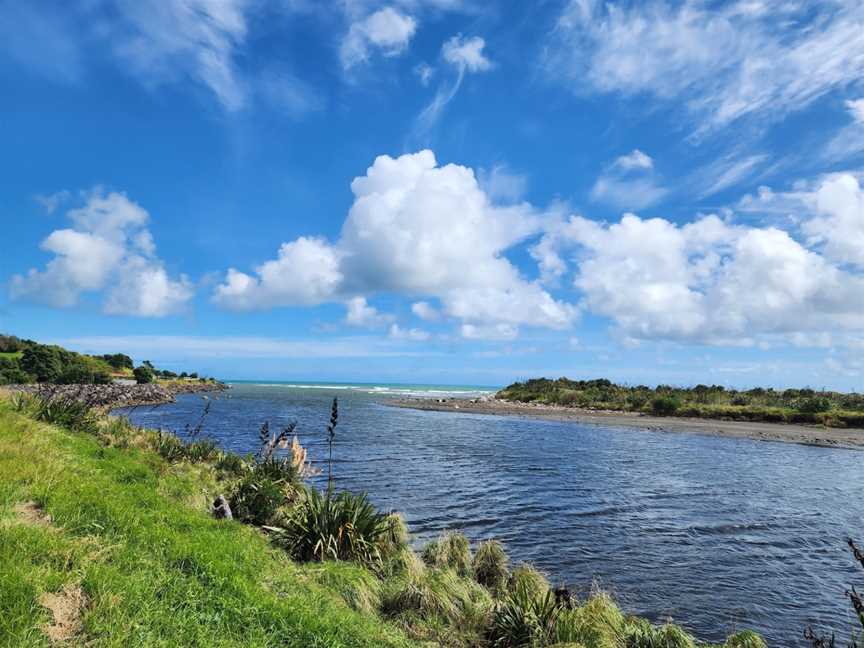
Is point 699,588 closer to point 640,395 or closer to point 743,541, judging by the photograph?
point 743,541

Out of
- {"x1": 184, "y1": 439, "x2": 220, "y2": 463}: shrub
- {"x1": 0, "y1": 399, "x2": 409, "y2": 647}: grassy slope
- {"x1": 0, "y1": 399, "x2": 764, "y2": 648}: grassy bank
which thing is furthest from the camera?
{"x1": 184, "y1": 439, "x2": 220, "y2": 463}: shrub

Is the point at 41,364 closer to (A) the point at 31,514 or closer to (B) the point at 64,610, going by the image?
(A) the point at 31,514

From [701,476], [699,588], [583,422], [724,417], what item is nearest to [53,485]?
[699,588]

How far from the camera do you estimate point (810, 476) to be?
2408cm

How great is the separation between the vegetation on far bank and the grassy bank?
52640 mm

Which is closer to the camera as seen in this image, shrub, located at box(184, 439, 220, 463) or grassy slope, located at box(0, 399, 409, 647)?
grassy slope, located at box(0, 399, 409, 647)

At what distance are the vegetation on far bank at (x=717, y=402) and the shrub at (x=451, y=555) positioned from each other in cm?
5119

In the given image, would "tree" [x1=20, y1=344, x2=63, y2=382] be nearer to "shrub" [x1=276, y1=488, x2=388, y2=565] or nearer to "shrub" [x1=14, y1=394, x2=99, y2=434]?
"shrub" [x1=14, y1=394, x2=99, y2=434]

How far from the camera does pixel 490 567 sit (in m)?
10.3

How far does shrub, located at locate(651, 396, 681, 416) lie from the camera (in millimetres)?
58062

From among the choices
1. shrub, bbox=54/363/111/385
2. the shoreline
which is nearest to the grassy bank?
the shoreline

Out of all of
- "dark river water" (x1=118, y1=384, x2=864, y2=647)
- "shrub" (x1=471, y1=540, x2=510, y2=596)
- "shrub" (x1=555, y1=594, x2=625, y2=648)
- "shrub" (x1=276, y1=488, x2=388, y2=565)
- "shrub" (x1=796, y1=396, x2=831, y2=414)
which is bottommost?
"dark river water" (x1=118, y1=384, x2=864, y2=647)

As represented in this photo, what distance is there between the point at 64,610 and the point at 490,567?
7551 millimetres

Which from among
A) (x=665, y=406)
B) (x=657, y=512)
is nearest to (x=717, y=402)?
(x=665, y=406)
